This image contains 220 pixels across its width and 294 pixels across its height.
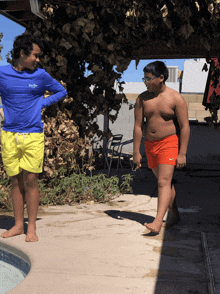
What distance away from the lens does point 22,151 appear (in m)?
3.48

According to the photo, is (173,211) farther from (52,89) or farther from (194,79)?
(194,79)

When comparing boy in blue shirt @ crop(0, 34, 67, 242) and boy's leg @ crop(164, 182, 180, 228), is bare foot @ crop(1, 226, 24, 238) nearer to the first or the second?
boy in blue shirt @ crop(0, 34, 67, 242)

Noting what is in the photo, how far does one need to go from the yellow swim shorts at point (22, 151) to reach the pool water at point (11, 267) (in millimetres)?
716

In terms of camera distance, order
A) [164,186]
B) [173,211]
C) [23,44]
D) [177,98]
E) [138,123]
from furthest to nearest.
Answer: [173,211] < [138,123] < [164,186] < [177,98] < [23,44]

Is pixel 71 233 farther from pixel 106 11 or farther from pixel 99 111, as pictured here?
pixel 106 11

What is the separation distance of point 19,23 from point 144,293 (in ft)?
15.8

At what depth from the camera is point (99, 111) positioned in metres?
5.63

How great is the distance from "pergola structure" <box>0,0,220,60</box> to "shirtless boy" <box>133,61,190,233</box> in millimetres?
1833

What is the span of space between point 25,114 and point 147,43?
3362 millimetres

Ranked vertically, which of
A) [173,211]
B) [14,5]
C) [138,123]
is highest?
[14,5]

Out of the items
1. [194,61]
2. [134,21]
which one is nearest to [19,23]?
[134,21]

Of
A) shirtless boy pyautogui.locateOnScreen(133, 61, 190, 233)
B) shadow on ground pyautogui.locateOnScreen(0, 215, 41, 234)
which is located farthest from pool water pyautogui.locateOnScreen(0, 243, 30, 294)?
shirtless boy pyautogui.locateOnScreen(133, 61, 190, 233)

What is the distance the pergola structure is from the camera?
5.26 metres

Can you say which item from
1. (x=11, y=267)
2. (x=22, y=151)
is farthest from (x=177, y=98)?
(x=11, y=267)
